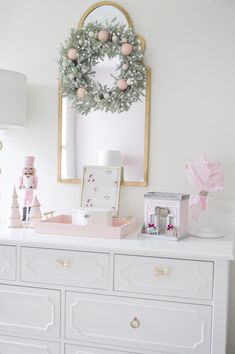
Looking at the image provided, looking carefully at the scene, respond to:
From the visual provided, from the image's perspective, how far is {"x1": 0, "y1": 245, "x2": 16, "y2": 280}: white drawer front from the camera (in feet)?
6.08

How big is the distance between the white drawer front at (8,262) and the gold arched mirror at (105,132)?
583 millimetres

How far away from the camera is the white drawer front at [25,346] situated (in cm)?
183

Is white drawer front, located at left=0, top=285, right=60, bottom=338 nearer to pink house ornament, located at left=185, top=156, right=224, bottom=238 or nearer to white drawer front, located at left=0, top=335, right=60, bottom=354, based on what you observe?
white drawer front, located at left=0, top=335, right=60, bottom=354

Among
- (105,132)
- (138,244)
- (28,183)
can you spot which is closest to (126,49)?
(105,132)

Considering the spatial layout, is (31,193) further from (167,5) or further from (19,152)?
(167,5)

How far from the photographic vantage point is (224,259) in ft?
5.24

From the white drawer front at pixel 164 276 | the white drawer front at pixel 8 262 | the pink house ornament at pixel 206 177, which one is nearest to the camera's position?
the white drawer front at pixel 164 276

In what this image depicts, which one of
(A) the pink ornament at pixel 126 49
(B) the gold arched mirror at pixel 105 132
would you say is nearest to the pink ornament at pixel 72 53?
(B) the gold arched mirror at pixel 105 132

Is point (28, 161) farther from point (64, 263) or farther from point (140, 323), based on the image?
point (140, 323)

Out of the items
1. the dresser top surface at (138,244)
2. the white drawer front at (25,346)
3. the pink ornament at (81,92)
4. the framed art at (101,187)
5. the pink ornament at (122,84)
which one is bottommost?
the white drawer front at (25,346)

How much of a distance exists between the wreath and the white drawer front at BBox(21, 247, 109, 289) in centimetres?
82

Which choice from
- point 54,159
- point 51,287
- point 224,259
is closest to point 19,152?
point 54,159

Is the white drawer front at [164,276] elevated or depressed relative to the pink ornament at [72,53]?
depressed

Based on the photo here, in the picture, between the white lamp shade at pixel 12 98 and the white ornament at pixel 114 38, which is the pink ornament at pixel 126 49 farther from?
the white lamp shade at pixel 12 98
